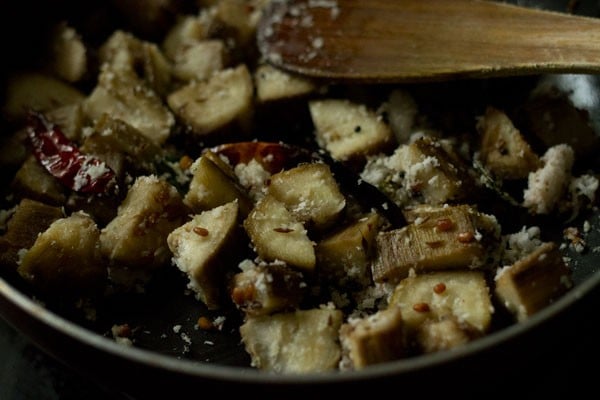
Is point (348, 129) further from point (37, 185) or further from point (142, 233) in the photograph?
point (37, 185)

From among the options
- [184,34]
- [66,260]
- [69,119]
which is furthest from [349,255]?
→ [184,34]

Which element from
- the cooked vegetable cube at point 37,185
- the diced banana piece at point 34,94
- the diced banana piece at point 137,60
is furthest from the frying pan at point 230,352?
the diced banana piece at point 137,60

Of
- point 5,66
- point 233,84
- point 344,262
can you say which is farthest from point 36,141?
point 344,262

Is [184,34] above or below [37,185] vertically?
above

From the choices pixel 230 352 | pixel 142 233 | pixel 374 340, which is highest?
pixel 374 340

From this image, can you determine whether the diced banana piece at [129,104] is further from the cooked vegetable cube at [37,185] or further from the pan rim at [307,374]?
the pan rim at [307,374]

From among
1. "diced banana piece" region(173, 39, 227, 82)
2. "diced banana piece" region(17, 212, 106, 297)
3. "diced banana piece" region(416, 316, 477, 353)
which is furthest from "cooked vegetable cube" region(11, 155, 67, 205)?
"diced banana piece" region(416, 316, 477, 353)
